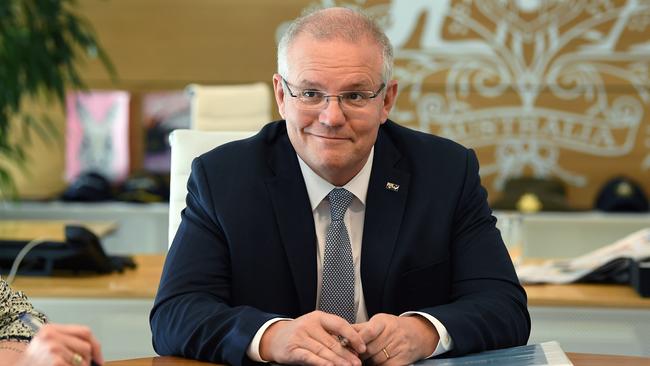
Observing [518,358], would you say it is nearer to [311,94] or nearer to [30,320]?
[311,94]

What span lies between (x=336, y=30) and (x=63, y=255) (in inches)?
62.2

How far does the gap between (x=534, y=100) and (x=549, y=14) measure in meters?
0.55

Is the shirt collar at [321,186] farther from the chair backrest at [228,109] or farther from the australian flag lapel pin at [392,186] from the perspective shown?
the chair backrest at [228,109]

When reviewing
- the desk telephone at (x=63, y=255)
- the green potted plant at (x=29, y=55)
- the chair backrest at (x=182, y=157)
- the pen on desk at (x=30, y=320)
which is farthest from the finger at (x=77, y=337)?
the green potted plant at (x=29, y=55)

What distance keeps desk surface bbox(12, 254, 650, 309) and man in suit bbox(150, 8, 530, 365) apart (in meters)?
0.86

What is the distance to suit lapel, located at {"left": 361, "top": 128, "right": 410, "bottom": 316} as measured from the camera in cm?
228

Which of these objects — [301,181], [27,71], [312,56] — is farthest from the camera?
[27,71]

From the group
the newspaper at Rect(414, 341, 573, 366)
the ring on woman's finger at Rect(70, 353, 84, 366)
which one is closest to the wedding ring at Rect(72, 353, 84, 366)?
the ring on woman's finger at Rect(70, 353, 84, 366)

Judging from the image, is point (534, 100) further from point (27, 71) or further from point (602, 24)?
point (27, 71)

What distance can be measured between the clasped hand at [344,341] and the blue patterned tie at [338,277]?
0.30 metres

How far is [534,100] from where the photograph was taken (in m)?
6.53

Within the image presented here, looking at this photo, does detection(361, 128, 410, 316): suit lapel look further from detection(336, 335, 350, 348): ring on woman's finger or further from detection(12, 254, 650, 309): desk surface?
detection(12, 254, 650, 309): desk surface

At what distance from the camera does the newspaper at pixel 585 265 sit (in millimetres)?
3266

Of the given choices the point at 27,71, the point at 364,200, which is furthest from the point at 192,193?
the point at 27,71
